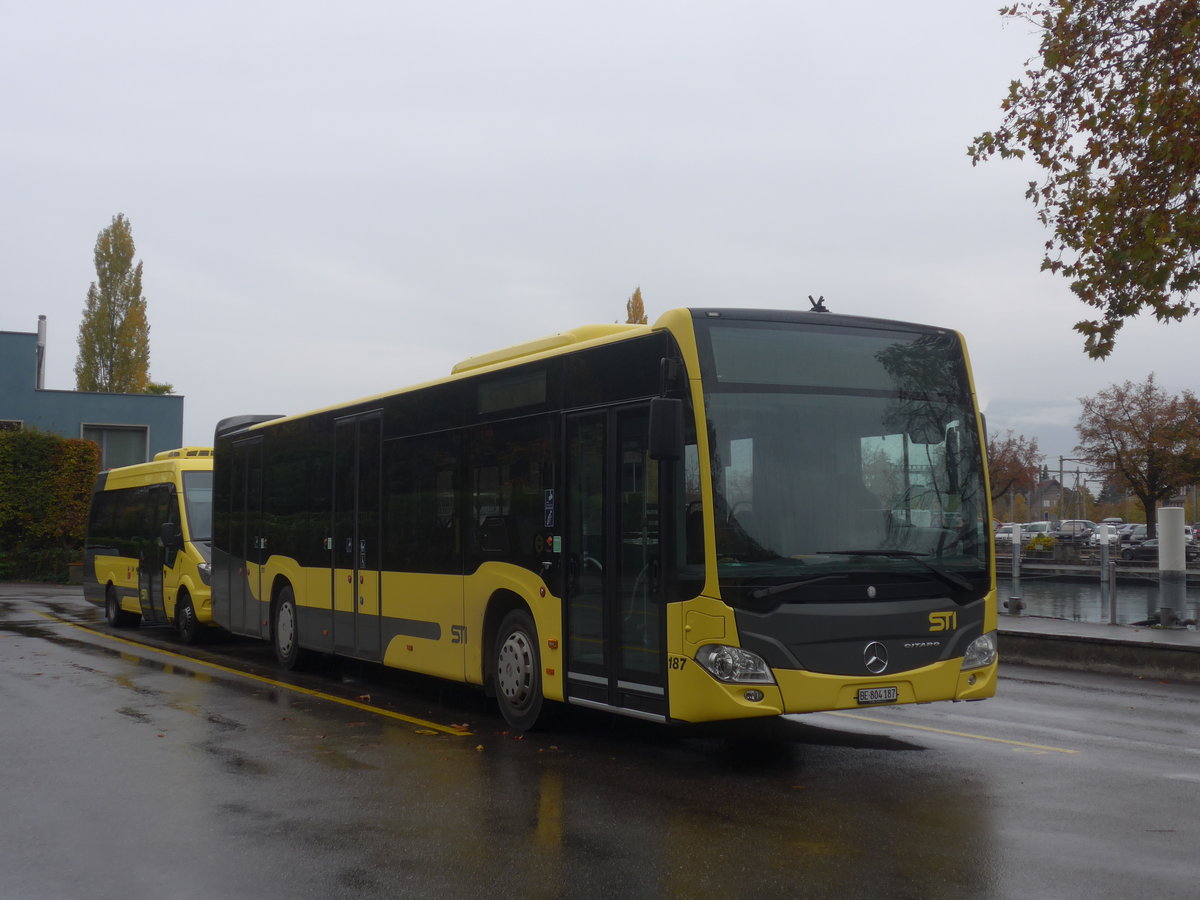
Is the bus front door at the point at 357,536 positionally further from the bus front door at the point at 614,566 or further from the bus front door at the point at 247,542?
the bus front door at the point at 614,566

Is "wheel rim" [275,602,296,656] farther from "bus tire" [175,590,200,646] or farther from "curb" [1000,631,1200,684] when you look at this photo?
"curb" [1000,631,1200,684]

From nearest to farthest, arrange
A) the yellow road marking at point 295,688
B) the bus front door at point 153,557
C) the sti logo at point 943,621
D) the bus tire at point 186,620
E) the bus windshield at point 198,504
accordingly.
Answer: the sti logo at point 943,621
the yellow road marking at point 295,688
the bus tire at point 186,620
the bus windshield at point 198,504
the bus front door at point 153,557

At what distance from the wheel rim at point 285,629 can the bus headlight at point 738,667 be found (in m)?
8.48

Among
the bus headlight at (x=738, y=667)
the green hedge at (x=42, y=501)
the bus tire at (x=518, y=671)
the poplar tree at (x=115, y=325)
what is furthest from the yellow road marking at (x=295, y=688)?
the poplar tree at (x=115, y=325)

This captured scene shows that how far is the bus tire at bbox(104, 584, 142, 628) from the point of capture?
75.8 feet

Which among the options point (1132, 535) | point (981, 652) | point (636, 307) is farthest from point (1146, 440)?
point (981, 652)

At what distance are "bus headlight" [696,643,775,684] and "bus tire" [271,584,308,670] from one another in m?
8.29

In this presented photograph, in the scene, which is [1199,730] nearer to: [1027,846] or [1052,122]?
[1027,846]

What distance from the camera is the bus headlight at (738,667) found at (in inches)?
321

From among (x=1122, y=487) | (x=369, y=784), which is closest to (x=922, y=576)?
(x=369, y=784)

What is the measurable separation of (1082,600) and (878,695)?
10.8 m

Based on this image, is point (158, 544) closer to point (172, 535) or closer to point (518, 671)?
point (172, 535)

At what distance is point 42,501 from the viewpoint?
40500mm

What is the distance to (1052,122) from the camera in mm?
16031
